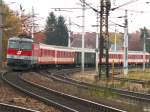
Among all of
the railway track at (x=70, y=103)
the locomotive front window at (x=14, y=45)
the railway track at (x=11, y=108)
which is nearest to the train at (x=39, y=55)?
the locomotive front window at (x=14, y=45)

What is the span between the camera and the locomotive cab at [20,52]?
141 ft

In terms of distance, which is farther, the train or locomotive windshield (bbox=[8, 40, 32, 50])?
locomotive windshield (bbox=[8, 40, 32, 50])

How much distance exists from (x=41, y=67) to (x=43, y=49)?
11.2 feet

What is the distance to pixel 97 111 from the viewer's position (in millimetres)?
17109

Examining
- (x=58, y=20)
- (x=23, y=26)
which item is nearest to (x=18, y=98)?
(x=23, y=26)

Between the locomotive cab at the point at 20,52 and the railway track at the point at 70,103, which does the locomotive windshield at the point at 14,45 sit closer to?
the locomotive cab at the point at 20,52

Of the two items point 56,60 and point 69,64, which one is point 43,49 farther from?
point 69,64

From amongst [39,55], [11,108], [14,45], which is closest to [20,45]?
[14,45]

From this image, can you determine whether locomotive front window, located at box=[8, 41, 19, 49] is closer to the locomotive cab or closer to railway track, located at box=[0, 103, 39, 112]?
the locomotive cab

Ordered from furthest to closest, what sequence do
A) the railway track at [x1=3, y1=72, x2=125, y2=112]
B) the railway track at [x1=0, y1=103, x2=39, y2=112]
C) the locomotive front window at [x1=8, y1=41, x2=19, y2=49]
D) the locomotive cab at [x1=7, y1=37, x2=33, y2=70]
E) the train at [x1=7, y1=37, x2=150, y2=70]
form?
the locomotive front window at [x1=8, y1=41, x2=19, y2=49]
the train at [x1=7, y1=37, x2=150, y2=70]
the locomotive cab at [x1=7, y1=37, x2=33, y2=70]
the railway track at [x1=3, y1=72, x2=125, y2=112]
the railway track at [x1=0, y1=103, x2=39, y2=112]

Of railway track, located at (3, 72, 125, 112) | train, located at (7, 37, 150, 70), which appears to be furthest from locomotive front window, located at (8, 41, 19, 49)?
railway track, located at (3, 72, 125, 112)

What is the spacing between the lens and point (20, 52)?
43.3 metres

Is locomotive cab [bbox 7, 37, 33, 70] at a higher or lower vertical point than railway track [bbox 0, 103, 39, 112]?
higher

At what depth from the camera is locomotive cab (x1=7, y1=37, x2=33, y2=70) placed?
43.0 meters
